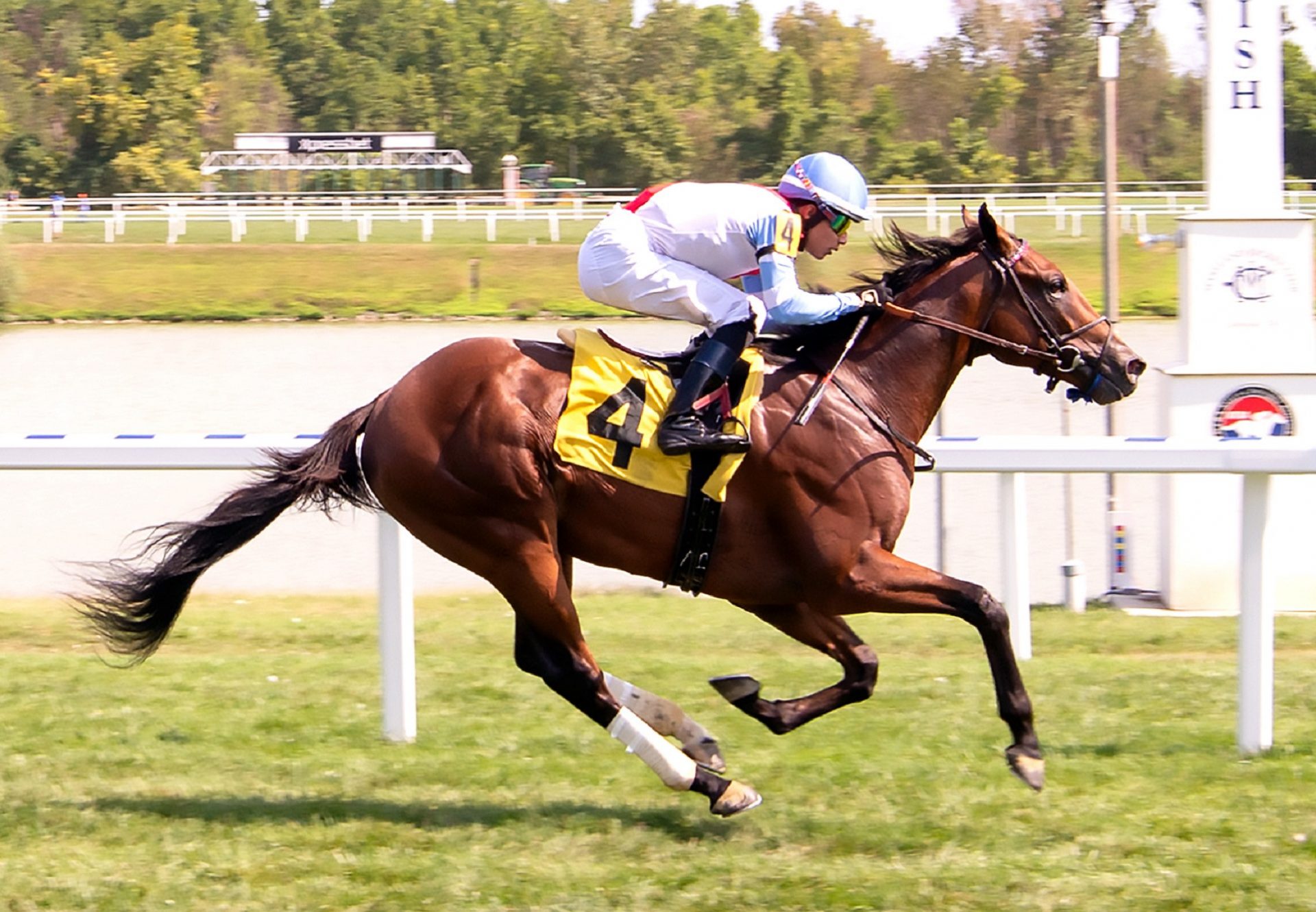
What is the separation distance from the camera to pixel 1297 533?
8.48m

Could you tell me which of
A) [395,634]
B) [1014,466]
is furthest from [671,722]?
[1014,466]

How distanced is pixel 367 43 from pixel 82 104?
20.1m

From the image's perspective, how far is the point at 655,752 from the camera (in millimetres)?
4488

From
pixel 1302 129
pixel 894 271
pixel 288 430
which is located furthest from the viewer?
pixel 1302 129

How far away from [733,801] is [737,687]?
37 centimetres

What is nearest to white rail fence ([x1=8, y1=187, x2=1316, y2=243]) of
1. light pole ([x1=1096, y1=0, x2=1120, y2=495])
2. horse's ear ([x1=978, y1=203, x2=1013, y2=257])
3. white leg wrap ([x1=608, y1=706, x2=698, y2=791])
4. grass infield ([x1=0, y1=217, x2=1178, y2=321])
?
grass infield ([x1=0, y1=217, x2=1178, y2=321])

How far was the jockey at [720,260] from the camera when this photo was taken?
14.5 ft

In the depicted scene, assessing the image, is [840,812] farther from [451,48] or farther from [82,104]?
[451,48]

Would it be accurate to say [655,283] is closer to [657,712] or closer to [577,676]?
[577,676]

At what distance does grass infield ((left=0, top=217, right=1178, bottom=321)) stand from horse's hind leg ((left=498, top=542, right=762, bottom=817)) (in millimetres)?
17299

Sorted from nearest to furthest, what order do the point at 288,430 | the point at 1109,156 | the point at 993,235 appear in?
the point at 993,235 < the point at 1109,156 < the point at 288,430

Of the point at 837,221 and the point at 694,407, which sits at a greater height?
the point at 837,221

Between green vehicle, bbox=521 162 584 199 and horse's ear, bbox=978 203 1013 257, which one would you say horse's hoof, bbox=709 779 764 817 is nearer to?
horse's ear, bbox=978 203 1013 257

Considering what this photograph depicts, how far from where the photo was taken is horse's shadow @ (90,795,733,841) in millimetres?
4457
